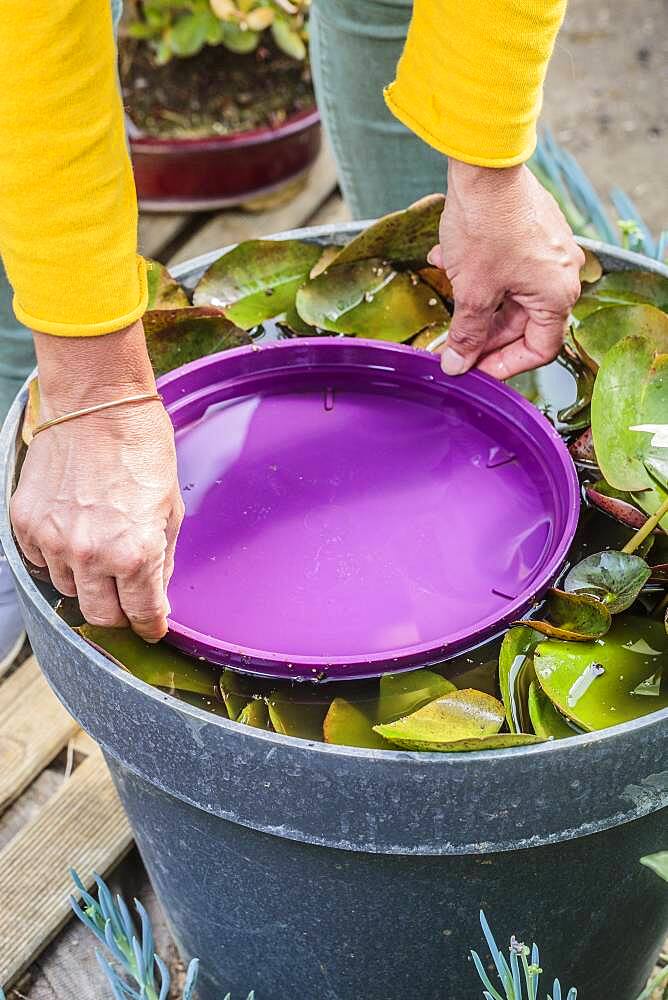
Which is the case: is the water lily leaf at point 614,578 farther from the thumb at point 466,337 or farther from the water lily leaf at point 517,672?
the thumb at point 466,337

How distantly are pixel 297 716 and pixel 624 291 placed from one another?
51cm

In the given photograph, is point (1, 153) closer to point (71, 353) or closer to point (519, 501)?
point (71, 353)

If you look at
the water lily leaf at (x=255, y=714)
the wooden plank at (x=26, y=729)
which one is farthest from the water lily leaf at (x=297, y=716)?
the wooden plank at (x=26, y=729)

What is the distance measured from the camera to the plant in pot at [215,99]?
6.27 feet

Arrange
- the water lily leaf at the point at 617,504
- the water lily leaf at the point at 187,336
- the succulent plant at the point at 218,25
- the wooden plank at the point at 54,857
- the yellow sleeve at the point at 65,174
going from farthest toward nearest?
1. the succulent plant at the point at 218,25
2. the wooden plank at the point at 54,857
3. the water lily leaf at the point at 187,336
4. the water lily leaf at the point at 617,504
5. the yellow sleeve at the point at 65,174

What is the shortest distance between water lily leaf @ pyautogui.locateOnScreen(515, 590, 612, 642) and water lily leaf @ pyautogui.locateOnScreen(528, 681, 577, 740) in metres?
A: 0.04

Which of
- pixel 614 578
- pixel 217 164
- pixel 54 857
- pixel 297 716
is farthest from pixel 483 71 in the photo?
pixel 217 164

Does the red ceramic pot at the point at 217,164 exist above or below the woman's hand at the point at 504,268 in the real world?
below

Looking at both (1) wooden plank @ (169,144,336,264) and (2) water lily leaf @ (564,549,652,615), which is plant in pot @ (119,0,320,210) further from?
(2) water lily leaf @ (564,549,652,615)

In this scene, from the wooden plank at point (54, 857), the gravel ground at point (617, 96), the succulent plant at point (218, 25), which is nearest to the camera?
the wooden plank at point (54, 857)

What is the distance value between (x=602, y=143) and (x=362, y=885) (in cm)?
200

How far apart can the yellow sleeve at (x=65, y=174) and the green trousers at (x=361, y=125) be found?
537 millimetres

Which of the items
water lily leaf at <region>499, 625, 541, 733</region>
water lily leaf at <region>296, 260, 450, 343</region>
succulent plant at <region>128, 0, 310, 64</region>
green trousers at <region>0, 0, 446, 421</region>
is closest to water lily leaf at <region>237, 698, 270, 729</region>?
water lily leaf at <region>499, 625, 541, 733</region>

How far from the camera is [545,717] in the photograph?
73cm
